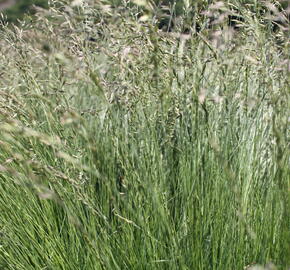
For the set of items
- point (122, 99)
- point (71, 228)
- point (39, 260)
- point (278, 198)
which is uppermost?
point (122, 99)

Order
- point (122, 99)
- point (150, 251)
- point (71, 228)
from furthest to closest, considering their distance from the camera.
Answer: point (122, 99), point (71, 228), point (150, 251)

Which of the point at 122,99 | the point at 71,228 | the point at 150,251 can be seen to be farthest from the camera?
the point at 122,99

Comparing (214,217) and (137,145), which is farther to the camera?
(137,145)

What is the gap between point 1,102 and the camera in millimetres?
2082

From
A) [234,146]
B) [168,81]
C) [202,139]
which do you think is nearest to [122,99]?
[168,81]

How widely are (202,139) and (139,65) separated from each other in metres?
0.42

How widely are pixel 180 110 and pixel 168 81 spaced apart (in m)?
0.16

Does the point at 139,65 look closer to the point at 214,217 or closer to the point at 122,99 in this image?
the point at 122,99

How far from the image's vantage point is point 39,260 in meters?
2.29

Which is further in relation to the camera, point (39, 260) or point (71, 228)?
point (39, 260)

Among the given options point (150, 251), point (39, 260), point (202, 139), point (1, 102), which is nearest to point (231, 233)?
point (150, 251)

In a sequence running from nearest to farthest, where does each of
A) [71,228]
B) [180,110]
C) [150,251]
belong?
[150,251] < [71,228] < [180,110]

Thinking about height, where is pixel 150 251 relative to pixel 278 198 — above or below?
below

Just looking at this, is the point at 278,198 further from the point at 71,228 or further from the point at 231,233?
the point at 71,228
